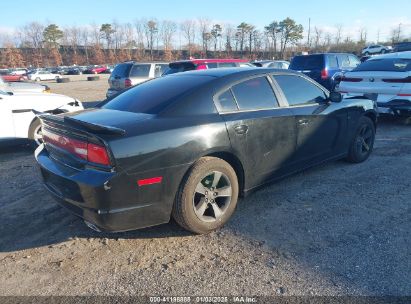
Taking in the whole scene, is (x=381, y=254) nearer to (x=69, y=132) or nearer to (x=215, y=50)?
(x=69, y=132)

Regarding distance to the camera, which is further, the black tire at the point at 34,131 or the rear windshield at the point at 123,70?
the rear windshield at the point at 123,70

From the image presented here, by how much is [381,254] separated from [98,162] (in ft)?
8.27

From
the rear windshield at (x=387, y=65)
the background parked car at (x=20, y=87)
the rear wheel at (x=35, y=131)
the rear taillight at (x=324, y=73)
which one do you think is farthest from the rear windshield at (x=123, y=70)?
the rear windshield at (x=387, y=65)

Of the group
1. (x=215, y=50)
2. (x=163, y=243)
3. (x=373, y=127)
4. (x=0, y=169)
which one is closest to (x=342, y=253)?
(x=163, y=243)

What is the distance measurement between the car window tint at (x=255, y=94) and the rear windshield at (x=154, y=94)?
364mm

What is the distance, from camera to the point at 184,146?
3.23 metres

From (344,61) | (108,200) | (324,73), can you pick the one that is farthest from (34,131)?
(344,61)

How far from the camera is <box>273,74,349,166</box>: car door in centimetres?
440

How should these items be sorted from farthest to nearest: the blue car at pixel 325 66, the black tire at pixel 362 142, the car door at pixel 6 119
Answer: the blue car at pixel 325 66, the car door at pixel 6 119, the black tire at pixel 362 142

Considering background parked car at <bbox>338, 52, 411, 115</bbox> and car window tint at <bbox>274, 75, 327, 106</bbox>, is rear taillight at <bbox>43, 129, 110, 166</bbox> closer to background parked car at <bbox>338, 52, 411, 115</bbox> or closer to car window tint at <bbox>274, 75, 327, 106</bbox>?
car window tint at <bbox>274, 75, 327, 106</bbox>

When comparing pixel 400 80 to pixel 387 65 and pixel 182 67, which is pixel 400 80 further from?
pixel 182 67

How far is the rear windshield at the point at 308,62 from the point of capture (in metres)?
12.3

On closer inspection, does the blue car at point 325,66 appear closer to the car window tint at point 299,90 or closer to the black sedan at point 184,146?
Result: the car window tint at point 299,90

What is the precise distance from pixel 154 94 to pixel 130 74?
30.7ft
